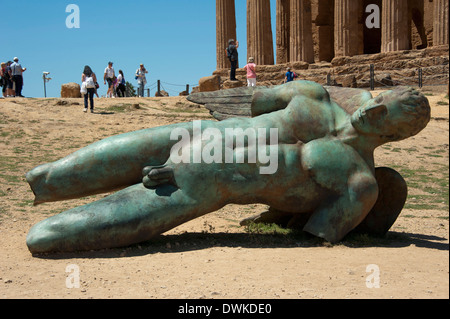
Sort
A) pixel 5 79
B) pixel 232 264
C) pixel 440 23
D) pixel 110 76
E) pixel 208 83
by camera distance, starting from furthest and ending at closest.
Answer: pixel 208 83 → pixel 440 23 → pixel 110 76 → pixel 5 79 → pixel 232 264

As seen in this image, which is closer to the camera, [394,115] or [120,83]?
[394,115]

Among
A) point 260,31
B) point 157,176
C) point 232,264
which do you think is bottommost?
point 232,264

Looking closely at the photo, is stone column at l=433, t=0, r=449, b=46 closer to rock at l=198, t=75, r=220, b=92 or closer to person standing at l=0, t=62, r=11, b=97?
rock at l=198, t=75, r=220, b=92

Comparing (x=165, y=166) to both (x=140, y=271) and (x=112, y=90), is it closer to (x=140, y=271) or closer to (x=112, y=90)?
(x=140, y=271)

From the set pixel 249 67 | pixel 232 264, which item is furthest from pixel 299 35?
pixel 232 264

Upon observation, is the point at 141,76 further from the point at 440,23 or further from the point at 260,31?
the point at 440,23

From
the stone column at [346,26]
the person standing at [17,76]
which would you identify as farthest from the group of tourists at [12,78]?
the stone column at [346,26]

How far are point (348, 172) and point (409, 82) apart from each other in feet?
58.8

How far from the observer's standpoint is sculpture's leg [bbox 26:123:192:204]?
5012 millimetres

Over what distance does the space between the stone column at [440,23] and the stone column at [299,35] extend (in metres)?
6.50

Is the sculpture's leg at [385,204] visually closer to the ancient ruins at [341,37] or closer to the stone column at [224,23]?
the ancient ruins at [341,37]

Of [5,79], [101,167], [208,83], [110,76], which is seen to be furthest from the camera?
[208,83]

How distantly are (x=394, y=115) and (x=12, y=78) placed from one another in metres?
16.9

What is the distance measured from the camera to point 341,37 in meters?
26.5
